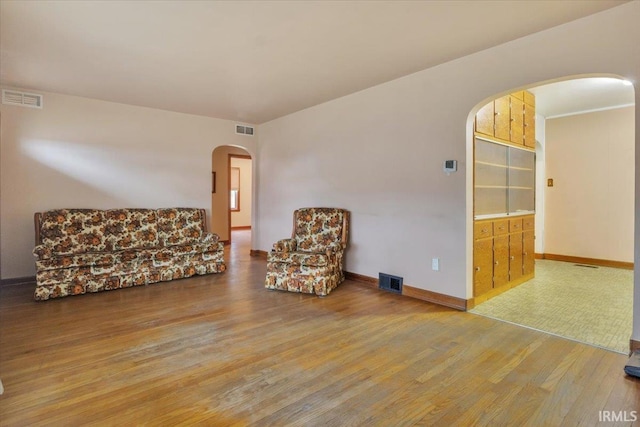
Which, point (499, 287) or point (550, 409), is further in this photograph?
point (499, 287)

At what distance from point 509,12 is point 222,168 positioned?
248 inches

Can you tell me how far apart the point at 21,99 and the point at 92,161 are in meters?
1.02

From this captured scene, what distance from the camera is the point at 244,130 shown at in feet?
20.3

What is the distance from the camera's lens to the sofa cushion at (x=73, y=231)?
4.09 metres

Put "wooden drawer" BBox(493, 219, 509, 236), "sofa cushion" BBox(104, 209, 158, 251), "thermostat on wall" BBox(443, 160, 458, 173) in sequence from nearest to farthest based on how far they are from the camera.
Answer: "thermostat on wall" BBox(443, 160, 458, 173)
"wooden drawer" BBox(493, 219, 509, 236)
"sofa cushion" BBox(104, 209, 158, 251)

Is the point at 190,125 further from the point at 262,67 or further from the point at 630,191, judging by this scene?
the point at 630,191

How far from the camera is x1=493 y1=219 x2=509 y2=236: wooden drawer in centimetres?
379

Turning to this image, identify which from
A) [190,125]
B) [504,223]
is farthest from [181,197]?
[504,223]

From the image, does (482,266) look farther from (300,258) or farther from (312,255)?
(300,258)

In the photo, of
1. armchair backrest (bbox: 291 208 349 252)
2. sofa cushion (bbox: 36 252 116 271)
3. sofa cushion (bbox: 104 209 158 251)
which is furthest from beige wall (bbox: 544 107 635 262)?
sofa cushion (bbox: 36 252 116 271)

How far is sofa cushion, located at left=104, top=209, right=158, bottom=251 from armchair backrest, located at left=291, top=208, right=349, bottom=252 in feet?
6.69

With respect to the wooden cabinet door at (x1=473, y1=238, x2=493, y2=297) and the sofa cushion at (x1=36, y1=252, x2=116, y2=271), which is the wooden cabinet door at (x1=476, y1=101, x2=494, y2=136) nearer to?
the wooden cabinet door at (x1=473, y1=238, x2=493, y2=297)

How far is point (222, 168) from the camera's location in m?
7.63

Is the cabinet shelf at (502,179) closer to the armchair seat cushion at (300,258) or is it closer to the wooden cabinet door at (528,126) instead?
the wooden cabinet door at (528,126)
